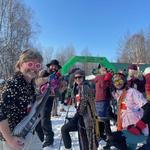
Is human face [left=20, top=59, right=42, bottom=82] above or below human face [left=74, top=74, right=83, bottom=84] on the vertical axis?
above

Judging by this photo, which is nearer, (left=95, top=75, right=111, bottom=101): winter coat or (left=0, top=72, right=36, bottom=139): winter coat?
(left=0, top=72, right=36, bottom=139): winter coat

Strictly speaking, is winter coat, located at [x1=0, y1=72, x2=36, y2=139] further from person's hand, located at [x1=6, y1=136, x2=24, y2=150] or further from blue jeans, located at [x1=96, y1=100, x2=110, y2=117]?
blue jeans, located at [x1=96, y1=100, x2=110, y2=117]

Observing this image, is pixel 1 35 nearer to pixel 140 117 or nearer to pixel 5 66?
pixel 5 66

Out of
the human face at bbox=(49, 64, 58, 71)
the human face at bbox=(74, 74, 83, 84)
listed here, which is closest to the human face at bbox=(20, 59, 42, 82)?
the human face at bbox=(74, 74, 83, 84)

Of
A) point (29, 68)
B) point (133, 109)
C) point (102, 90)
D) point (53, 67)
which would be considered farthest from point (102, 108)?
point (29, 68)

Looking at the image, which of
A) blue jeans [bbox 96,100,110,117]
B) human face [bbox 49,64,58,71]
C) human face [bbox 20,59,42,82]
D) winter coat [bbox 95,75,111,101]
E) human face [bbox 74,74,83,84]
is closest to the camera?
human face [bbox 20,59,42,82]

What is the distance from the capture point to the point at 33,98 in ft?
9.96

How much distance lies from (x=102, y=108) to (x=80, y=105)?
7.86 ft

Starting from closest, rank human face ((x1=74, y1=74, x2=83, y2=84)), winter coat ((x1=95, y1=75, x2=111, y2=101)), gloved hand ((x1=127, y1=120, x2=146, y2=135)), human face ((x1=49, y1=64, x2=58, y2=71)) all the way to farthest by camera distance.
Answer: gloved hand ((x1=127, y1=120, x2=146, y2=135)), human face ((x1=74, y1=74, x2=83, y2=84)), human face ((x1=49, y1=64, x2=58, y2=71)), winter coat ((x1=95, y1=75, x2=111, y2=101))

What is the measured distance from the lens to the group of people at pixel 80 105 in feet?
9.17

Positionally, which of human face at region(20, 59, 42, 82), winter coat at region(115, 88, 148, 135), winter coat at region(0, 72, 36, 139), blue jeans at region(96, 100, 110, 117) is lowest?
blue jeans at region(96, 100, 110, 117)

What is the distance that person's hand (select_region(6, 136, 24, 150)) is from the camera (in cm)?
271

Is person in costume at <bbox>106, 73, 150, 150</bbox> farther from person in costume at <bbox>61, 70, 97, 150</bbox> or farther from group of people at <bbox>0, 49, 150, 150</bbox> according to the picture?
person in costume at <bbox>61, 70, 97, 150</bbox>

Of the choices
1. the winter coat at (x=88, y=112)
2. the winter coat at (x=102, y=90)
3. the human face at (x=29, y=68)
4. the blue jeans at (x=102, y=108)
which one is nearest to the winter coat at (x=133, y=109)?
the winter coat at (x=88, y=112)
